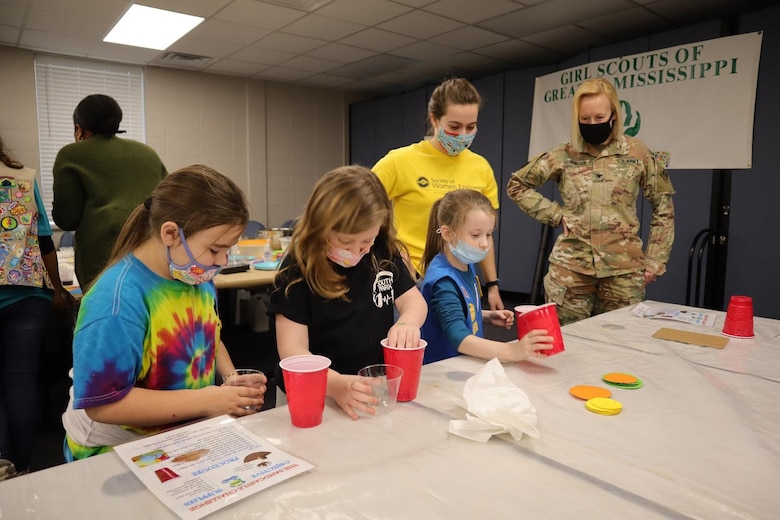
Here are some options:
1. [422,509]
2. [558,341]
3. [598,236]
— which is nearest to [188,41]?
[598,236]

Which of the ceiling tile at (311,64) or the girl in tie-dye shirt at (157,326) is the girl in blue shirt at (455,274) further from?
the ceiling tile at (311,64)

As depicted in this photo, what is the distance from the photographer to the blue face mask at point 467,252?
64.5 inches

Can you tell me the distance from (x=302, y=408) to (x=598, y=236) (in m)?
1.70

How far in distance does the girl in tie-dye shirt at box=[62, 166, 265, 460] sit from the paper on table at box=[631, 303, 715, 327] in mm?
1489

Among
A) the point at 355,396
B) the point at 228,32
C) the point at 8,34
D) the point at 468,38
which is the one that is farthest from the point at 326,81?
the point at 355,396

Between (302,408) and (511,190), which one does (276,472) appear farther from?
(511,190)

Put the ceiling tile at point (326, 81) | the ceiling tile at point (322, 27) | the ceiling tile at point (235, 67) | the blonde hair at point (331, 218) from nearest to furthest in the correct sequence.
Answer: the blonde hair at point (331, 218)
the ceiling tile at point (322, 27)
the ceiling tile at point (235, 67)
the ceiling tile at point (326, 81)

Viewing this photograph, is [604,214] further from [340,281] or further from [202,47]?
[202,47]

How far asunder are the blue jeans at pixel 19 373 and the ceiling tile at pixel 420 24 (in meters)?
3.40

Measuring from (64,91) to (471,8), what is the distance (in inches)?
173

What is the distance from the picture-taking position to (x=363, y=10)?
4094 mm

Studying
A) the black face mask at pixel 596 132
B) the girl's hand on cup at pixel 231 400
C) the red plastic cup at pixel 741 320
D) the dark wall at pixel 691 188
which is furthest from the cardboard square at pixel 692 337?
the dark wall at pixel 691 188

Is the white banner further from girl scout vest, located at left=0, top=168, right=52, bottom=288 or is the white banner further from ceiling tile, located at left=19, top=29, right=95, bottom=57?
ceiling tile, located at left=19, top=29, right=95, bottom=57

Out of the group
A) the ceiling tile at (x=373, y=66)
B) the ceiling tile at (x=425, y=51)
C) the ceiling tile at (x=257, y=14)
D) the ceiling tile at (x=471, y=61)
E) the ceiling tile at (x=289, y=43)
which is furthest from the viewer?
the ceiling tile at (x=373, y=66)
